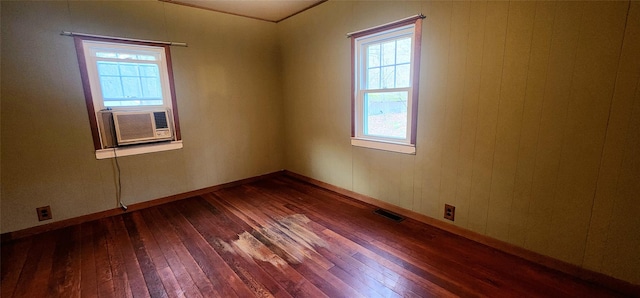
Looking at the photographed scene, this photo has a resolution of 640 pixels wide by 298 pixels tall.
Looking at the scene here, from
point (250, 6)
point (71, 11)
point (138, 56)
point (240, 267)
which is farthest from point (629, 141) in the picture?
point (71, 11)

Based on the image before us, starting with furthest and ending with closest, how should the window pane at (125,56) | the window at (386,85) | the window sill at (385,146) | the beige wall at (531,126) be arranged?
the window pane at (125,56), the window sill at (385,146), the window at (386,85), the beige wall at (531,126)

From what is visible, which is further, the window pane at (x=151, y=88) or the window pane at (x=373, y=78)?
the window pane at (x=151, y=88)

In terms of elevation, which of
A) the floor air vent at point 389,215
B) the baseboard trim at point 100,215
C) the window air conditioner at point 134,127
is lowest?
the floor air vent at point 389,215

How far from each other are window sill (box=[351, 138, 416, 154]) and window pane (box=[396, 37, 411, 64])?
2.84 feet

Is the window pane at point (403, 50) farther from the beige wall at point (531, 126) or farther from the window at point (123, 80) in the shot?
the window at point (123, 80)

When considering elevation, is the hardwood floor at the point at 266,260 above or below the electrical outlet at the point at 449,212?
below

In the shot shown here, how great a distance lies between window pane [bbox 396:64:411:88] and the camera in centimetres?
268

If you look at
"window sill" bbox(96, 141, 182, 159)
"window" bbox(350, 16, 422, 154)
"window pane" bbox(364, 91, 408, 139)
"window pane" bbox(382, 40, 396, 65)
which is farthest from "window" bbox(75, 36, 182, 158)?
"window pane" bbox(382, 40, 396, 65)

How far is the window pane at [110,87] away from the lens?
2.88m

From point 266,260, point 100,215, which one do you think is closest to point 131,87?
point 100,215

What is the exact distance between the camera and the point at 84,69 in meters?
2.73

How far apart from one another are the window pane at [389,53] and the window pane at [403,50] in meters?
0.05

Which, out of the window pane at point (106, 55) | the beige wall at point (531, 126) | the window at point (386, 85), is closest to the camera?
the beige wall at point (531, 126)

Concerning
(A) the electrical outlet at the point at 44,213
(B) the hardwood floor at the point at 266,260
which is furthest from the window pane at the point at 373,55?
(A) the electrical outlet at the point at 44,213
